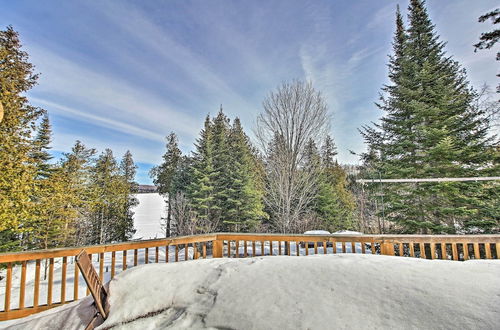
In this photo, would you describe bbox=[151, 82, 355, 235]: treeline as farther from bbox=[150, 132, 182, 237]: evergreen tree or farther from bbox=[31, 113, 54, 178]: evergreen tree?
bbox=[31, 113, 54, 178]: evergreen tree

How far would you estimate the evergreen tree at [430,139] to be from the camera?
8625 millimetres

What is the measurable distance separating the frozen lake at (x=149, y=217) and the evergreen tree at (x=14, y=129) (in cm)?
1242

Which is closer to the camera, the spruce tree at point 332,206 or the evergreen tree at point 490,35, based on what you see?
the evergreen tree at point 490,35

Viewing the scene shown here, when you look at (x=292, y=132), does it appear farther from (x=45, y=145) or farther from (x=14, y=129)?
(x=45, y=145)

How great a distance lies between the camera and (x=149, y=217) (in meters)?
30.8

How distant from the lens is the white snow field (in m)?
1.49

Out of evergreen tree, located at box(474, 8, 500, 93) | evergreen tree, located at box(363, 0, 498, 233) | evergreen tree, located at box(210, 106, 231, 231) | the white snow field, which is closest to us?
the white snow field

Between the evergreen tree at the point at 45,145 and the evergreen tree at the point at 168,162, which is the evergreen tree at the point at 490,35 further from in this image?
the evergreen tree at the point at 45,145

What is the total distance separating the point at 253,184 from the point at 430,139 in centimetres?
1075

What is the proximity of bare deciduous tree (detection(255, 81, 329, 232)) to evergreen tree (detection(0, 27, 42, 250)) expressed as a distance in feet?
33.3

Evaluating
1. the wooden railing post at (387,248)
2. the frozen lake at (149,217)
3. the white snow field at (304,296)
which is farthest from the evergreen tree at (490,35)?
the frozen lake at (149,217)

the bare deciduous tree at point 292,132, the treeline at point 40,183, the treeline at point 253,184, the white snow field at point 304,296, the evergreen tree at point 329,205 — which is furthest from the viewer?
the evergreen tree at point 329,205

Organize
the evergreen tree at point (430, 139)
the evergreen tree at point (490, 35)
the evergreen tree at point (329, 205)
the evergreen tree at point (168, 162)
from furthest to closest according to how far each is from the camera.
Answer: the evergreen tree at point (168, 162) → the evergreen tree at point (329, 205) → the evergreen tree at point (430, 139) → the evergreen tree at point (490, 35)

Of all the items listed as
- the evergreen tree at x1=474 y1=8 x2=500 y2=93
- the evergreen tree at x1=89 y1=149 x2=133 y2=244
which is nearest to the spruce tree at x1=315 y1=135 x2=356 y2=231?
the evergreen tree at x1=474 y1=8 x2=500 y2=93
